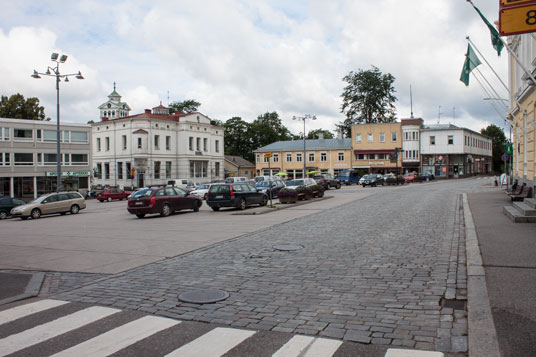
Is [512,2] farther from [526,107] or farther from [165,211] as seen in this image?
[165,211]

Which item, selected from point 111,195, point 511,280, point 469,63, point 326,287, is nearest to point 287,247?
point 326,287

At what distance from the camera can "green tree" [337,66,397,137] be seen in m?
77.2

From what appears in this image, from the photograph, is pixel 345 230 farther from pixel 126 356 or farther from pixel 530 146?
pixel 530 146

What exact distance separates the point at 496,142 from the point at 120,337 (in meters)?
115

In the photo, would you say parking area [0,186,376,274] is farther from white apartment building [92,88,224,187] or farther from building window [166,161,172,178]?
building window [166,161,172,178]

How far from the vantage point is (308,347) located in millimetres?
4562

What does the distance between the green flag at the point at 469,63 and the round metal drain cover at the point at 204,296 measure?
1840 cm

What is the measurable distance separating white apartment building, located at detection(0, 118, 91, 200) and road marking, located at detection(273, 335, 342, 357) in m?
51.8

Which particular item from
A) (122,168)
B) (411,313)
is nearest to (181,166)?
(122,168)

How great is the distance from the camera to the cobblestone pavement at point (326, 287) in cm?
518

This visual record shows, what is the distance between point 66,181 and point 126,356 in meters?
54.0

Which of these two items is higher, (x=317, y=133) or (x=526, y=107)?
(x=317, y=133)

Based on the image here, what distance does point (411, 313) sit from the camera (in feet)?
18.4

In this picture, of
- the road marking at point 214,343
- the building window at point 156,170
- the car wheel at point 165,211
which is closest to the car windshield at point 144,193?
the car wheel at point 165,211
